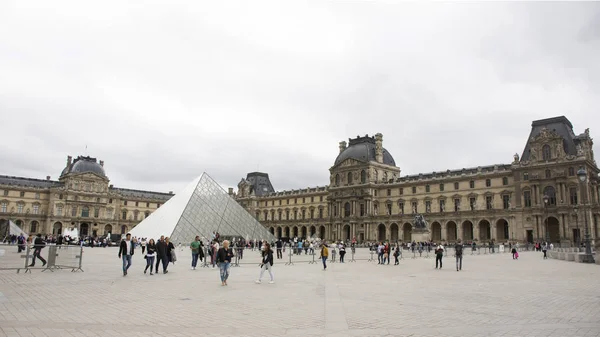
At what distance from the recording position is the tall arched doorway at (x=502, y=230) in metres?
53.0

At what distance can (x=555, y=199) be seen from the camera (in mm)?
47438

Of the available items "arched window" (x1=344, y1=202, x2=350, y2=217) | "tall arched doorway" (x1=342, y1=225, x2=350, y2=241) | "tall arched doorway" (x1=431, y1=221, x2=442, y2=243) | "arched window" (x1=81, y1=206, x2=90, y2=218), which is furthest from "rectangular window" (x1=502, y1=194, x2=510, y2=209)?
"arched window" (x1=81, y1=206, x2=90, y2=218)

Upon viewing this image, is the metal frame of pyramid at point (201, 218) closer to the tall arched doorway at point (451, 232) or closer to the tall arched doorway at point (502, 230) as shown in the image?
the tall arched doorway at point (451, 232)

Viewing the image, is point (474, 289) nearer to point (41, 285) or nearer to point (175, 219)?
point (41, 285)

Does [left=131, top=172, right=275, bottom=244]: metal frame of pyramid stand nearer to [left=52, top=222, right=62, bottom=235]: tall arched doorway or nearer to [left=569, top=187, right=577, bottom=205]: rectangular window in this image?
[left=569, top=187, right=577, bottom=205]: rectangular window

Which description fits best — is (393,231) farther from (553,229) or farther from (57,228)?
(57,228)

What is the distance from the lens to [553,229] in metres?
48.9

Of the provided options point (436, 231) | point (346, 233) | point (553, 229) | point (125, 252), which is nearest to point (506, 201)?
point (553, 229)

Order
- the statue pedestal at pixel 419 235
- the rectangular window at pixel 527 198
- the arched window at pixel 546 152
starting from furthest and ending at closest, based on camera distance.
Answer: the rectangular window at pixel 527 198 → the arched window at pixel 546 152 → the statue pedestal at pixel 419 235

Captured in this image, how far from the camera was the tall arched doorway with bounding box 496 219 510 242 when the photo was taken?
53.0 meters

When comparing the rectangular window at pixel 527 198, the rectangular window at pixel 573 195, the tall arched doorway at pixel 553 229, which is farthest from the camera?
the rectangular window at pixel 527 198

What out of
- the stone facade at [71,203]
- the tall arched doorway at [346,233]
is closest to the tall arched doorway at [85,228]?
the stone facade at [71,203]

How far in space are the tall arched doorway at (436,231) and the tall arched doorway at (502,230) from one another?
26.1ft

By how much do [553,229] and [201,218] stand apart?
38.8 metres
